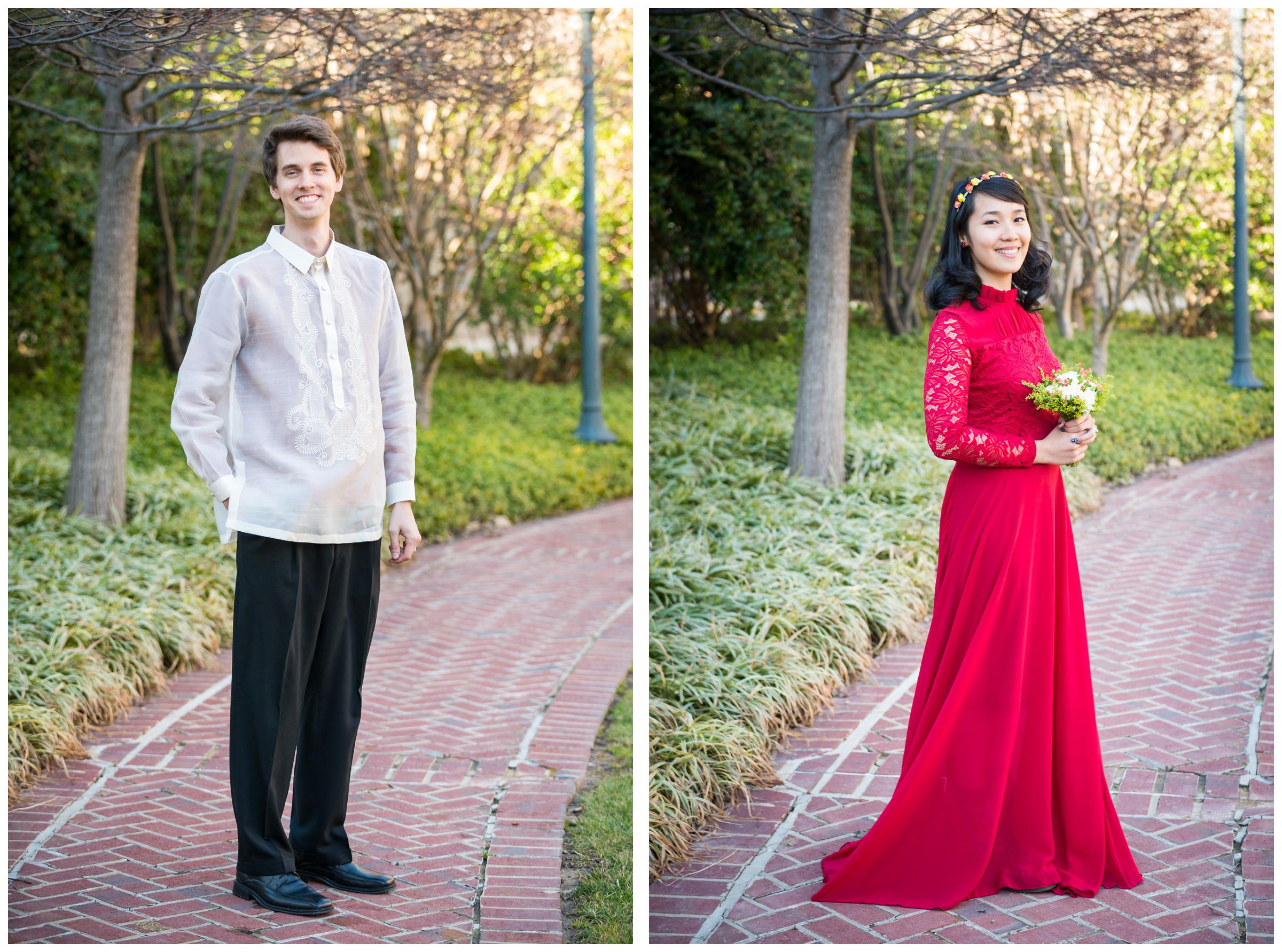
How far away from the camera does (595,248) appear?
11.7m

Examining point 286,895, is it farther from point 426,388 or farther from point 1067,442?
point 426,388

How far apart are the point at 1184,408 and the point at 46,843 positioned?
23.9ft

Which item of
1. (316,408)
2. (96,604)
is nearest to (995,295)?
(316,408)

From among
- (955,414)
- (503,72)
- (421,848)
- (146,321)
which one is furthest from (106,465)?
(146,321)

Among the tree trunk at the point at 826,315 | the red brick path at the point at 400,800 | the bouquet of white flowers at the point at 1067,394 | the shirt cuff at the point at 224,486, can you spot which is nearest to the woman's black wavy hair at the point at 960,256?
→ the bouquet of white flowers at the point at 1067,394

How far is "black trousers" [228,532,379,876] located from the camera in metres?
2.92

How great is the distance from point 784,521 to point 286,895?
3.87 m

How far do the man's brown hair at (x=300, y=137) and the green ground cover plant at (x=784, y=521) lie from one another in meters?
1.98

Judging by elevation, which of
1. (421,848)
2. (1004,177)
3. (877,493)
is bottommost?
(421,848)

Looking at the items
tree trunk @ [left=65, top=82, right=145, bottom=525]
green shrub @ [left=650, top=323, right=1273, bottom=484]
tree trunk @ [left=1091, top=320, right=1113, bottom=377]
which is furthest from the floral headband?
tree trunk @ [left=1091, top=320, right=1113, bottom=377]

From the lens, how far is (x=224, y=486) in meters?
2.81

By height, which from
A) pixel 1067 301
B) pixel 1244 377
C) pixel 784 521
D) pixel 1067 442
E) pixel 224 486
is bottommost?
pixel 784 521

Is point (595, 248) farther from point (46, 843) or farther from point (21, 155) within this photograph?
point (46, 843)

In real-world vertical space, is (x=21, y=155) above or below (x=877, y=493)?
above
